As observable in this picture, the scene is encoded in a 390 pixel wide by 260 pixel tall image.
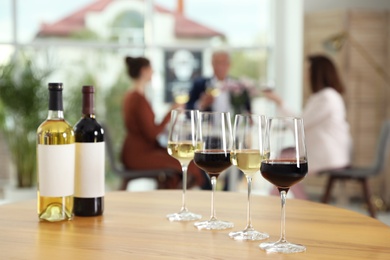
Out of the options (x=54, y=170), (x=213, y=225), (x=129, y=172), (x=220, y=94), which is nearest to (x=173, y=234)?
(x=213, y=225)

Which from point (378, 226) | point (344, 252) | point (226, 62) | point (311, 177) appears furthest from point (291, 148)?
point (311, 177)

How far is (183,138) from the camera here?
6.15 ft

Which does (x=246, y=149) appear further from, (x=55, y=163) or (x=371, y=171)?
(x=371, y=171)

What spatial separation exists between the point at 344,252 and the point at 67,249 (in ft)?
1.89

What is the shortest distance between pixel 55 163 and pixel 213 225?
42cm

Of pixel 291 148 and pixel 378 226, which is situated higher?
pixel 291 148

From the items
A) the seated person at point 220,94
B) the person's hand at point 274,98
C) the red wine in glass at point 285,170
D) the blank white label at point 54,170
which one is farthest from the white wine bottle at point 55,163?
the person's hand at point 274,98

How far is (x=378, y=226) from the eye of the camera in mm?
1722

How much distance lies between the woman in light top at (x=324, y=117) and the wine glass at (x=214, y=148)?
3919 mm

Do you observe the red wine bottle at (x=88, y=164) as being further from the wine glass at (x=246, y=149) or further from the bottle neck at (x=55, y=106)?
the wine glass at (x=246, y=149)

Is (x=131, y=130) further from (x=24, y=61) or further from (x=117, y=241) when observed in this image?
(x=117, y=241)

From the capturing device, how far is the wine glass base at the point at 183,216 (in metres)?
1.84

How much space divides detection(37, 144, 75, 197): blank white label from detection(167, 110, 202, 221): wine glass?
0.28 metres

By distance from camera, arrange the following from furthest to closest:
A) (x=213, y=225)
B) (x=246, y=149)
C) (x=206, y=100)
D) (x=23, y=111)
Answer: (x=23, y=111)
(x=206, y=100)
(x=213, y=225)
(x=246, y=149)
